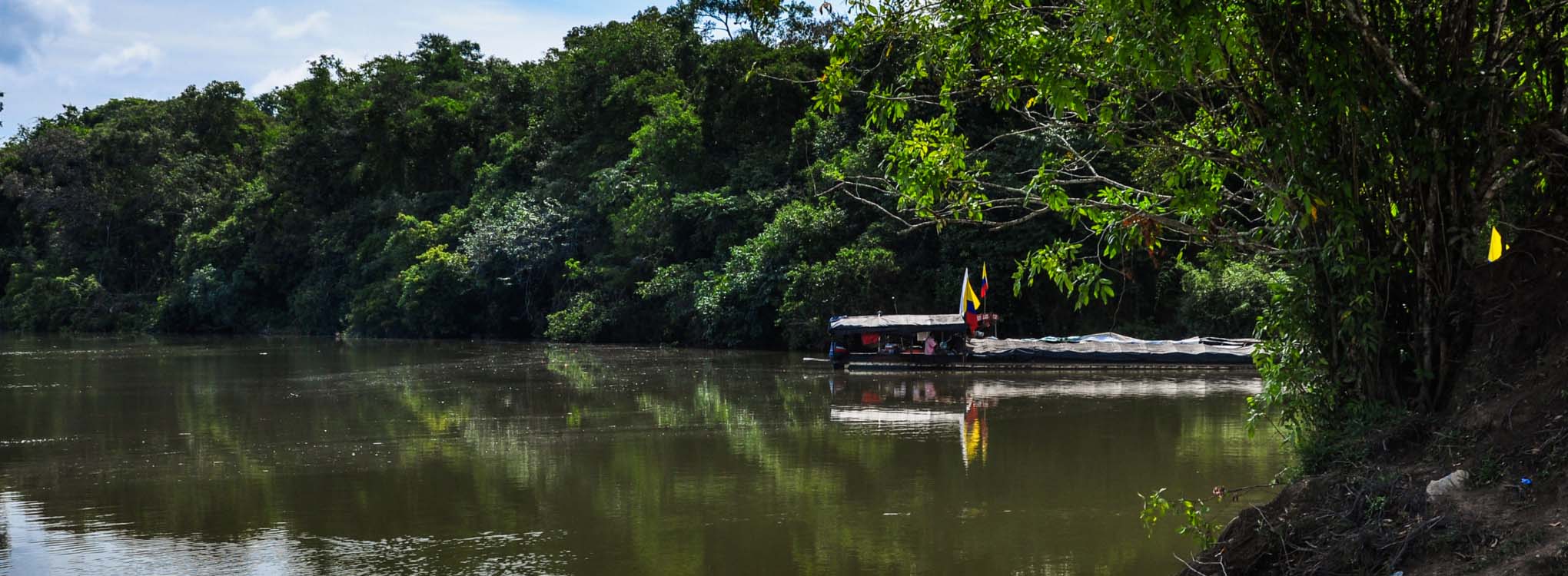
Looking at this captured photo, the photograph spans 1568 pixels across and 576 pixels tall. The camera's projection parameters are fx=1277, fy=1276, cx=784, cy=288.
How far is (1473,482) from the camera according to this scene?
5.54 m

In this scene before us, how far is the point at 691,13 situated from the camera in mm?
46219

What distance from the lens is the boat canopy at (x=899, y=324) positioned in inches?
931

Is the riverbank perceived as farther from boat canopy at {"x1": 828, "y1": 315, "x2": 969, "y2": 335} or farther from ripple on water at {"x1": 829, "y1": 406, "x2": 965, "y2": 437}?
boat canopy at {"x1": 828, "y1": 315, "x2": 969, "y2": 335}

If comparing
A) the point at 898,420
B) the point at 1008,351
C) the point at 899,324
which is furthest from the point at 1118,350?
the point at 898,420

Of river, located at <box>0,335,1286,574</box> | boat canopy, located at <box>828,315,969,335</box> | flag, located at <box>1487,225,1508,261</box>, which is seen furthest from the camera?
boat canopy, located at <box>828,315,969,335</box>

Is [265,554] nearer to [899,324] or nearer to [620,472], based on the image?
[620,472]

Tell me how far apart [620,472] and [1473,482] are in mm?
8850

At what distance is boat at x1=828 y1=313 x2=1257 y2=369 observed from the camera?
23500 millimetres

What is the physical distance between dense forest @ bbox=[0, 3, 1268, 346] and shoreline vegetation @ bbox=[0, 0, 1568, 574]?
0.12 m

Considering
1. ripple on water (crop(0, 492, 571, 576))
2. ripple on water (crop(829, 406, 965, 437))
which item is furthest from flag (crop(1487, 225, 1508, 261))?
ripple on water (crop(829, 406, 965, 437))

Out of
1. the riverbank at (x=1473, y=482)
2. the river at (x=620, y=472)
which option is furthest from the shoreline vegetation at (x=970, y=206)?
the river at (x=620, y=472)

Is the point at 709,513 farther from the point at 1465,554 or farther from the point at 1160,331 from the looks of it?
the point at 1160,331

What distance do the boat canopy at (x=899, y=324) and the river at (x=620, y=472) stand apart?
2.84ft

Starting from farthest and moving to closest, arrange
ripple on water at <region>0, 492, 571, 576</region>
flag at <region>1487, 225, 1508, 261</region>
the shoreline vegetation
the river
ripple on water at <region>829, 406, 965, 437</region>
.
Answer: ripple on water at <region>829, 406, 965, 437</region> → the river → ripple on water at <region>0, 492, 571, 576</region> → flag at <region>1487, 225, 1508, 261</region> → the shoreline vegetation
